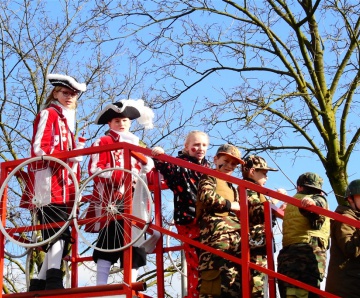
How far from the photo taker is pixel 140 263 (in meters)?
7.49

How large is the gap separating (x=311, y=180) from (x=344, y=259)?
0.70 m

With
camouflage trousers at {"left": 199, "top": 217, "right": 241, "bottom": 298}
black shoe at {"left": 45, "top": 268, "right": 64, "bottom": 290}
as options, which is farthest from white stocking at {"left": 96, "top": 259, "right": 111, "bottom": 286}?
camouflage trousers at {"left": 199, "top": 217, "right": 241, "bottom": 298}

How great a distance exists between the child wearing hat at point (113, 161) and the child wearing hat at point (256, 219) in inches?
39.2

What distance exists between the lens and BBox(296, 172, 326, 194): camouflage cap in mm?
7027

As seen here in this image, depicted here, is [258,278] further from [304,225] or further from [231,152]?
[231,152]

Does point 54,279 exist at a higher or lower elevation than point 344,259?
higher

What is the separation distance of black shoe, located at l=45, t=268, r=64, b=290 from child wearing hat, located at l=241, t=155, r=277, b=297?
1.73 metres

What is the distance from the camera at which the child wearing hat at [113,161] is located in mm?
7477

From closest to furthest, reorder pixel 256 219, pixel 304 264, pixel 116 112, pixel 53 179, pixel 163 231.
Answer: pixel 304 264 → pixel 163 231 → pixel 256 219 → pixel 53 179 → pixel 116 112

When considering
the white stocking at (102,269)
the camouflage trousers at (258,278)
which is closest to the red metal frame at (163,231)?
the camouflage trousers at (258,278)

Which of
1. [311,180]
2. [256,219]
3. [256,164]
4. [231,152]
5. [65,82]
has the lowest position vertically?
[256,219]

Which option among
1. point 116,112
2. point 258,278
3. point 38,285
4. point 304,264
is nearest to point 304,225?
point 304,264

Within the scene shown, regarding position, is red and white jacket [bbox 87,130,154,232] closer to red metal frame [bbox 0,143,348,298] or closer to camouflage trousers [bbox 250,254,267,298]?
red metal frame [bbox 0,143,348,298]

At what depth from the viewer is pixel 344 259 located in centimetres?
676
